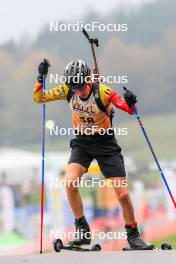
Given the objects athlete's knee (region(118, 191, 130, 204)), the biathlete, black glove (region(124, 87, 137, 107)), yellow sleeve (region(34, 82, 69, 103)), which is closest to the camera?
black glove (region(124, 87, 137, 107))

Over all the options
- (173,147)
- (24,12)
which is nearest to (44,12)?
(24,12)

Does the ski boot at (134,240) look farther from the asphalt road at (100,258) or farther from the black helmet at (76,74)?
the black helmet at (76,74)

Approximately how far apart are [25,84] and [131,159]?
19704mm

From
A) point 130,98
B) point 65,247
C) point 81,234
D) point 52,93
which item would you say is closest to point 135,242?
point 81,234

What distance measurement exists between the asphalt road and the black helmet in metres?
1.93

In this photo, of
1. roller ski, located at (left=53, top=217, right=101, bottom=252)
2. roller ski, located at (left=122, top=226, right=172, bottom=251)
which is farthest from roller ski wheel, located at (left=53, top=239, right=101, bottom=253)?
roller ski, located at (left=122, top=226, right=172, bottom=251)

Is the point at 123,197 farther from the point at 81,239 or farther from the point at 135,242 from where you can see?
the point at 81,239

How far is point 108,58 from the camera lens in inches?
4033

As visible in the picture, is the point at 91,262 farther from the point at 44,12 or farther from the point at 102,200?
the point at 44,12

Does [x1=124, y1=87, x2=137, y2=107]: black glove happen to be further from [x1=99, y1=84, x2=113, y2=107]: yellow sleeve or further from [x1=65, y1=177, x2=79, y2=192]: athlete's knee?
[x1=65, y1=177, x2=79, y2=192]: athlete's knee

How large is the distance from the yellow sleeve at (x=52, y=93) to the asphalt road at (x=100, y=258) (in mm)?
1908

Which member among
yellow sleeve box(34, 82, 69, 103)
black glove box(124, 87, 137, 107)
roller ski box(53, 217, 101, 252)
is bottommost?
roller ski box(53, 217, 101, 252)

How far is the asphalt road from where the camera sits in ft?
28.5

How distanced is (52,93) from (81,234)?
5.81 feet
